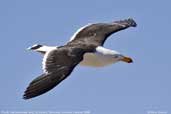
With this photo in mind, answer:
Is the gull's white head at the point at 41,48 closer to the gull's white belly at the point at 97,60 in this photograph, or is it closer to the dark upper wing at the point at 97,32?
the gull's white belly at the point at 97,60

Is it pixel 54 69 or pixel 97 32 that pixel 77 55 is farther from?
pixel 97 32

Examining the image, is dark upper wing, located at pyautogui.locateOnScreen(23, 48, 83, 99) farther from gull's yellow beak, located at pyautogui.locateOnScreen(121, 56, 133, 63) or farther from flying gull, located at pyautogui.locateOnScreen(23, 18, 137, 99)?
gull's yellow beak, located at pyautogui.locateOnScreen(121, 56, 133, 63)

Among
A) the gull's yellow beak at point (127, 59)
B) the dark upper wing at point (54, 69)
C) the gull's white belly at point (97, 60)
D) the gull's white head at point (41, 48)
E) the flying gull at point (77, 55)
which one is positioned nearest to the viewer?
the dark upper wing at point (54, 69)

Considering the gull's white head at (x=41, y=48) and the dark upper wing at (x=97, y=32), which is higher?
the dark upper wing at (x=97, y=32)

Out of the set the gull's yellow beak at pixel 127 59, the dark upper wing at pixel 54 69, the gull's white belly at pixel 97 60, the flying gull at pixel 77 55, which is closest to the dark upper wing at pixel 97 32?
the flying gull at pixel 77 55

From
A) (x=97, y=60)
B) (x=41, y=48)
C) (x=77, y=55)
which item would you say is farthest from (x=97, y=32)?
(x=77, y=55)

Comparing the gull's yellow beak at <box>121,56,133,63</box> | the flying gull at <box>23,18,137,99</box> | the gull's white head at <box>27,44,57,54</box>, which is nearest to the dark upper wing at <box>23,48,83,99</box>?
the flying gull at <box>23,18,137,99</box>

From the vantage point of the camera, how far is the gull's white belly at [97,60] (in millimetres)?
16816

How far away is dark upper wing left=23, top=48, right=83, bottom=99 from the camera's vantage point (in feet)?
47.3

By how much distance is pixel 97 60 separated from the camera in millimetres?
17078

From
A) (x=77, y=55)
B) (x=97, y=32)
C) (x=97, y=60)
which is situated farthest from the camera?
(x=97, y=32)

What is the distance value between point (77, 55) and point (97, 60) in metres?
0.85

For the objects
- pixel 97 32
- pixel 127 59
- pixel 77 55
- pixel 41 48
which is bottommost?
pixel 77 55

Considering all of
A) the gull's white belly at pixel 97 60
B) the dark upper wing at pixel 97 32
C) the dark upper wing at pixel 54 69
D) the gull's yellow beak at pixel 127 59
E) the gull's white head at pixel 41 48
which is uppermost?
the dark upper wing at pixel 97 32
